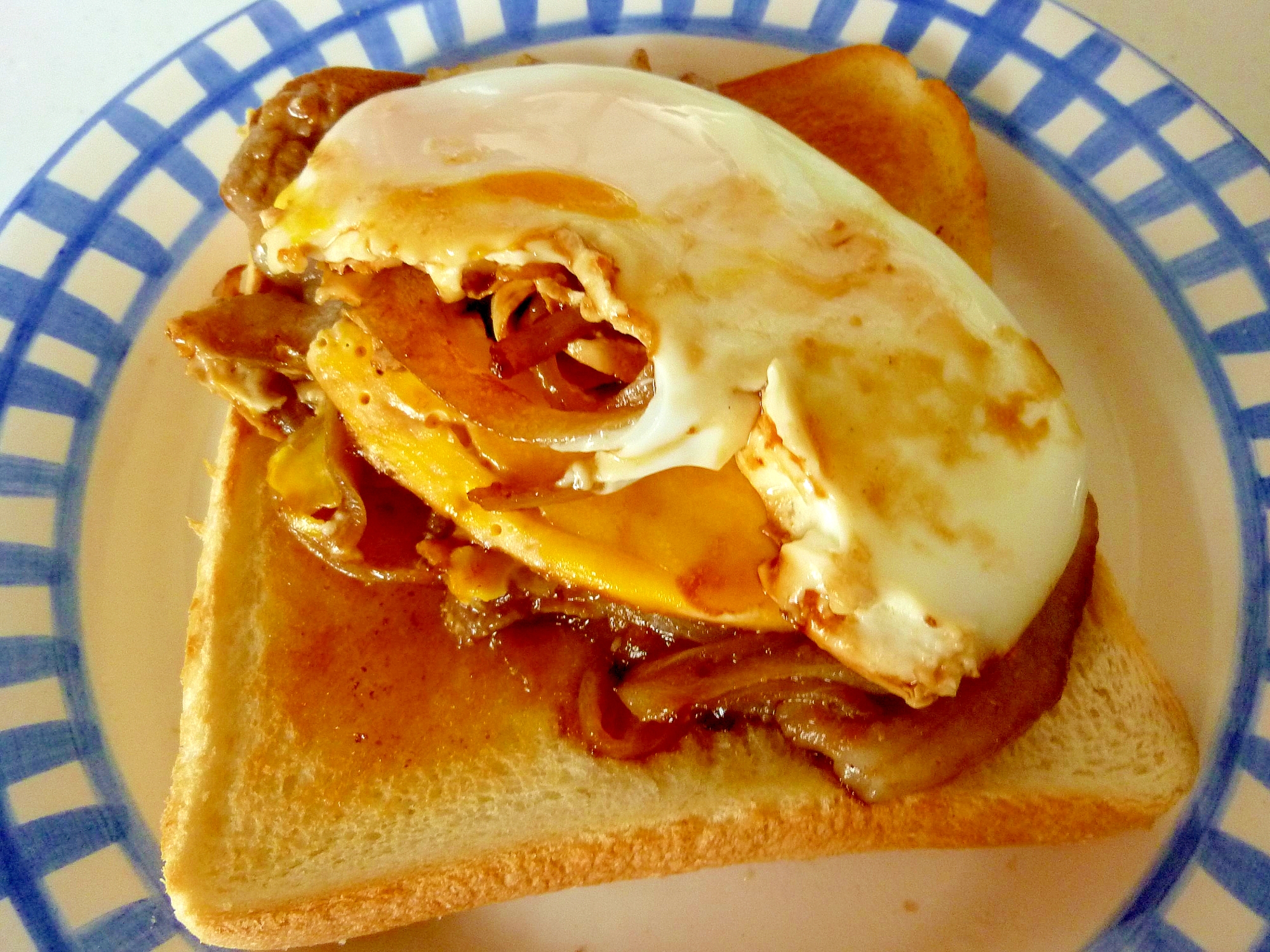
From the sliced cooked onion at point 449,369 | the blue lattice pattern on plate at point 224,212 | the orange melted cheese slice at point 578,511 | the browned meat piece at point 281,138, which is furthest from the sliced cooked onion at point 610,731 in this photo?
the browned meat piece at point 281,138

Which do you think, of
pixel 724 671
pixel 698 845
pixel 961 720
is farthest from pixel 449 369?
pixel 961 720

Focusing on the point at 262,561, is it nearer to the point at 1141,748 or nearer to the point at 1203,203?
the point at 1141,748

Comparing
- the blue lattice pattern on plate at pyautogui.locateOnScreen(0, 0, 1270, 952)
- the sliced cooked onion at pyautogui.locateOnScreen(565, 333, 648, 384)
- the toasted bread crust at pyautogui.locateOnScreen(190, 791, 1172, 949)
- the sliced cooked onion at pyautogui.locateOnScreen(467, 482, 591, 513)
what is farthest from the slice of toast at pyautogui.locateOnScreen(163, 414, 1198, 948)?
the sliced cooked onion at pyautogui.locateOnScreen(565, 333, 648, 384)

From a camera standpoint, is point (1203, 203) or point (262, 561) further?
point (1203, 203)

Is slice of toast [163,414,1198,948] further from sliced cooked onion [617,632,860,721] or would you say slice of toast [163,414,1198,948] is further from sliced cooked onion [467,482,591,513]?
sliced cooked onion [467,482,591,513]

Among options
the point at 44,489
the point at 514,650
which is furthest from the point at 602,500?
the point at 44,489

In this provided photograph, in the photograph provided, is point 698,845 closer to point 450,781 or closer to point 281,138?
point 450,781

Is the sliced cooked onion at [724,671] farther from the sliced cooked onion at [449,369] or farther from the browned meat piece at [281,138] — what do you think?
the browned meat piece at [281,138]
